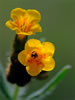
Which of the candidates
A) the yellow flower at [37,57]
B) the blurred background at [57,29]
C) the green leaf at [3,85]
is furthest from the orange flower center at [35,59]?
the blurred background at [57,29]

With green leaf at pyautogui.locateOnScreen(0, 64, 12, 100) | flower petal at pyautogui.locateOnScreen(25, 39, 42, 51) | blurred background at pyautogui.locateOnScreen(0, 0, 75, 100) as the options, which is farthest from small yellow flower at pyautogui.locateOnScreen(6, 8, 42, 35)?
blurred background at pyautogui.locateOnScreen(0, 0, 75, 100)

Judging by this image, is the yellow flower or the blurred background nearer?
the yellow flower

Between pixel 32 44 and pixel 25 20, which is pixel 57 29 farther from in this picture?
pixel 32 44

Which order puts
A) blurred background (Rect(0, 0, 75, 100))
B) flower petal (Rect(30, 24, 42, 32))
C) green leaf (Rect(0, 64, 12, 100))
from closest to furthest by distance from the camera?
flower petal (Rect(30, 24, 42, 32)) < green leaf (Rect(0, 64, 12, 100)) < blurred background (Rect(0, 0, 75, 100))

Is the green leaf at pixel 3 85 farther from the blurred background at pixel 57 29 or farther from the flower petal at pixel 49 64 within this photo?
the blurred background at pixel 57 29

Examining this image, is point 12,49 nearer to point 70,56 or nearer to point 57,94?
point 57,94

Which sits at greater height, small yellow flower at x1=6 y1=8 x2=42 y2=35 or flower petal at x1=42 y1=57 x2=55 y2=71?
small yellow flower at x1=6 y1=8 x2=42 y2=35

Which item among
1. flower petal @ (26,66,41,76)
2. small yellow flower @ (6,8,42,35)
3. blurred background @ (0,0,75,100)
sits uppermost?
small yellow flower @ (6,8,42,35)

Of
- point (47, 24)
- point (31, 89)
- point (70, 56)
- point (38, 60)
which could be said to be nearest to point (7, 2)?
point (47, 24)

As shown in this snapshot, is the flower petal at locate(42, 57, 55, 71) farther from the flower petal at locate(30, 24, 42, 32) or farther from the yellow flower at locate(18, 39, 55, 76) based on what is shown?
the flower petal at locate(30, 24, 42, 32)
